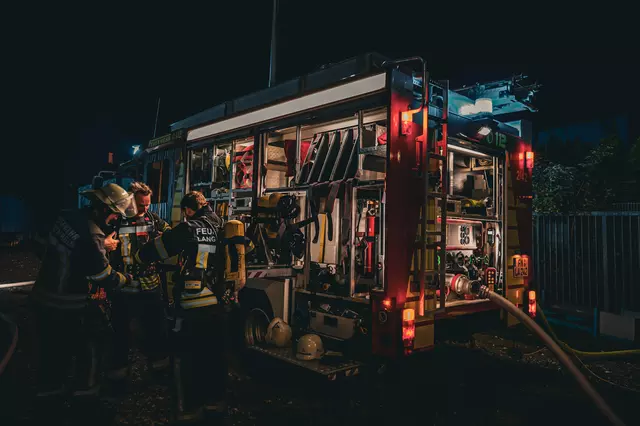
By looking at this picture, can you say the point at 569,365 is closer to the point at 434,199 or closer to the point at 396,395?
the point at 396,395

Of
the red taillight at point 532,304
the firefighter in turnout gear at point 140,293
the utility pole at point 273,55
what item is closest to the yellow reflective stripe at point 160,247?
the firefighter in turnout gear at point 140,293

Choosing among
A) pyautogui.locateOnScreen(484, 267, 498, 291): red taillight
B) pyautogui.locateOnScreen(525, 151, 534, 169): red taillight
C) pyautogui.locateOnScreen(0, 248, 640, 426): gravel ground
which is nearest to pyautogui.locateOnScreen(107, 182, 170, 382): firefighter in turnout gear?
pyautogui.locateOnScreen(0, 248, 640, 426): gravel ground

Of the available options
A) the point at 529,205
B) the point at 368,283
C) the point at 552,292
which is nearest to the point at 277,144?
the point at 368,283

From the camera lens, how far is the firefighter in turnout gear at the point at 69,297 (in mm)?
4008

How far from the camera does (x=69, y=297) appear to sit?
4.05 metres

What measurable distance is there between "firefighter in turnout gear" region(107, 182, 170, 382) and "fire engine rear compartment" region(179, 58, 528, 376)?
3.40 ft

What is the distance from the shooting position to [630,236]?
6.91m

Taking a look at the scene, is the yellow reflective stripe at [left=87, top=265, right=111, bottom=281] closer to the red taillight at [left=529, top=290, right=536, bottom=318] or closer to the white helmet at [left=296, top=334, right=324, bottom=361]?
the white helmet at [left=296, top=334, right=324, bottom=361]

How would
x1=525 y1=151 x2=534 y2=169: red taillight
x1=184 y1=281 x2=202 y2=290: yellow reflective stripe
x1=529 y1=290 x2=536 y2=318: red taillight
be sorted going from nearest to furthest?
x1=184 y1=281 x2=202 y2=290: yellow reflective stripe, x1=529 y1=290 x2=536 y2=318: red taillight, x1=525 y1=151 x2=534 y2=169: red taillight

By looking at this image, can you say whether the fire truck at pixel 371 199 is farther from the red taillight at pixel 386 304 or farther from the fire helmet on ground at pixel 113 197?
the fire helmet on ground at pixel 113 197

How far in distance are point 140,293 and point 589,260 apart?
710cm

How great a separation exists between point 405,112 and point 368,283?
7.06ft

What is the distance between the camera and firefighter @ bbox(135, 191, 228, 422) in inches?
148

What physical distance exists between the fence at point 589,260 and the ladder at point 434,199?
4.22 m
